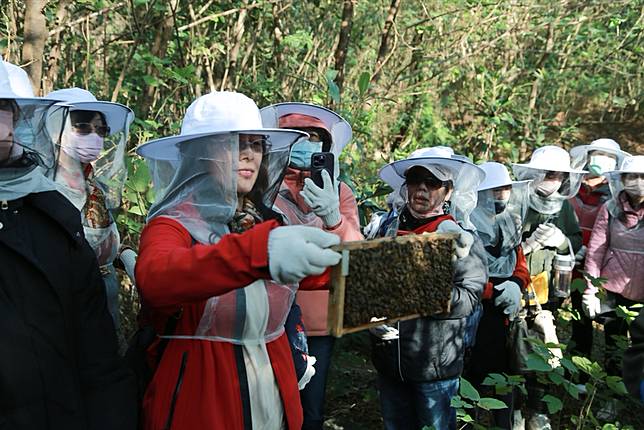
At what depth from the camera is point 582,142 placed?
12203 mm

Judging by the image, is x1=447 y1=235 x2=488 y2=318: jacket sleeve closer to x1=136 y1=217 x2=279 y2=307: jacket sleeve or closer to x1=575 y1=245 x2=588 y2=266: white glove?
x1=136 y1=217 x2=279 y2=307: jacket sleeve

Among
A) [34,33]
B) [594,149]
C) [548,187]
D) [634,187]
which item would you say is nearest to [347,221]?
[34,33]

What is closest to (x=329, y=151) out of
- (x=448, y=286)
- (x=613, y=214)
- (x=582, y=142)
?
(x=448, y=286)

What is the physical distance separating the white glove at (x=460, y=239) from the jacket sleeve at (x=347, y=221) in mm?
394

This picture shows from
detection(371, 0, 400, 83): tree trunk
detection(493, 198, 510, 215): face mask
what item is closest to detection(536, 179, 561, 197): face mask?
detection(493, 198, 510, 215): face mask

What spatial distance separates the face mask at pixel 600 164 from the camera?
5.95 m

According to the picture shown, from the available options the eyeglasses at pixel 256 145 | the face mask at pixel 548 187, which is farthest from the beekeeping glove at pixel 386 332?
the face mask at pixel 548 187

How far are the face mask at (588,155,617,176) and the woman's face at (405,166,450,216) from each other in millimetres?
3420

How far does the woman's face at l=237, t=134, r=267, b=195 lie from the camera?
198cm

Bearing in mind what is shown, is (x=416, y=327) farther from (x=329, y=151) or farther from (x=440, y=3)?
(x=440, y=3)

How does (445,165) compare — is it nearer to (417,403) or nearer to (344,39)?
(417,403)

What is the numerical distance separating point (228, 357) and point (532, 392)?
9.32ft

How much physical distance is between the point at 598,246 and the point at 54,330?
4.44m

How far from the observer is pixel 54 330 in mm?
1596
